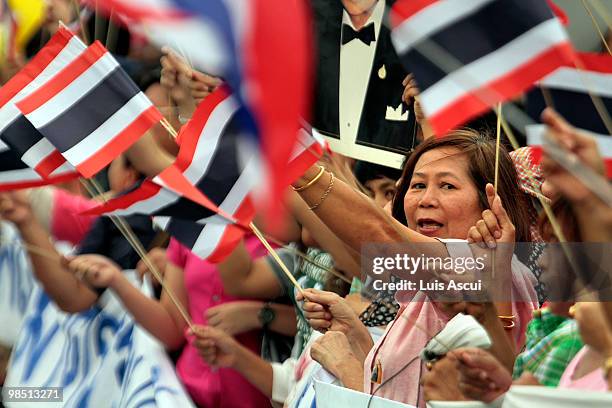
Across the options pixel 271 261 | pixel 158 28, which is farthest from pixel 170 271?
pixel 158 28

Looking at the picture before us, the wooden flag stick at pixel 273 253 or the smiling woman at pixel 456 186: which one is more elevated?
the smiling woman at pixel 456 186

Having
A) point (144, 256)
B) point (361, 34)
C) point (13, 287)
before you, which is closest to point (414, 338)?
point (361, 34)

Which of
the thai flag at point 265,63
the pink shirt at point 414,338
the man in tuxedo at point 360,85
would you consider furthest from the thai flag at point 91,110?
the thai flag at point 265,63

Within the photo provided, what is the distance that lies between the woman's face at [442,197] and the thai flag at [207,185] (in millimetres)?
627

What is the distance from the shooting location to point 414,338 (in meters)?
3.93

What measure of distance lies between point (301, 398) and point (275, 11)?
2367 mm

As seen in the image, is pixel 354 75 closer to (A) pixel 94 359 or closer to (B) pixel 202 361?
(B) pixel 202 361

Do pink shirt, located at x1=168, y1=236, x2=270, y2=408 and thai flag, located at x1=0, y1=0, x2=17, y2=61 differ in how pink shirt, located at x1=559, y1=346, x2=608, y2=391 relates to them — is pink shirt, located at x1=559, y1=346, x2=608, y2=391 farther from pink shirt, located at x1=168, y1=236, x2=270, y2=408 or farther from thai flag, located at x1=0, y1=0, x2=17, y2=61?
thai flag, located at x1=0, y1=0, x2=17, y2=61

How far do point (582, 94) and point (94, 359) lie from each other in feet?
8.57

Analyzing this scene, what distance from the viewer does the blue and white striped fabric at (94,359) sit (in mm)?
5207

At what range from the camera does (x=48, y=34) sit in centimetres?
600

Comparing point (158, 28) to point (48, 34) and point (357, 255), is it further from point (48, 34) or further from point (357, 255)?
point (48, 34)

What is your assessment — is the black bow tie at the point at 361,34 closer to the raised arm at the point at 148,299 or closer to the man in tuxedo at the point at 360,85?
the man in tuxedo at the point at 360,85

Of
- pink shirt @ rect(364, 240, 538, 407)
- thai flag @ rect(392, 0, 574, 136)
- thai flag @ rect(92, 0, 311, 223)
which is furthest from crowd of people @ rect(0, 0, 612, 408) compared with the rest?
thai flag @ rect(92, 0, 311, 223)
